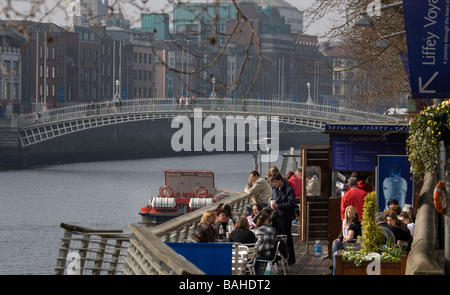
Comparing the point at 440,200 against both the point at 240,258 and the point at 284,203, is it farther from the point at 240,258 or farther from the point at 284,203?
the point at 284,203

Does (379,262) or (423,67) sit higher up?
(423,67)

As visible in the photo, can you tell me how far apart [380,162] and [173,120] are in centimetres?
6735

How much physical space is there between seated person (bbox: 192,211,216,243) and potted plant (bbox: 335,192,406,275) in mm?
1295

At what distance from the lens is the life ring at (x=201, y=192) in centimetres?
3532

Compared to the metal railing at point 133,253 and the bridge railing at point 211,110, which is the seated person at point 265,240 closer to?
the metal railing at point 133,253

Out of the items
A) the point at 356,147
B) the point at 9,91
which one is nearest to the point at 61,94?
the point at 9,91

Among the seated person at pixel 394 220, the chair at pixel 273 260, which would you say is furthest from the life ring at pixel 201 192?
the seated person at pixel 394 220

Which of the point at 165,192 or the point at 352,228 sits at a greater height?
the point at 352,228

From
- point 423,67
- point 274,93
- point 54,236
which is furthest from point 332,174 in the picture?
point 274,93

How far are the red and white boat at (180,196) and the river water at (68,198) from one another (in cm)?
105

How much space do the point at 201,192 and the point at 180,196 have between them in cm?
135

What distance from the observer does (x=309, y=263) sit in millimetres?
11703

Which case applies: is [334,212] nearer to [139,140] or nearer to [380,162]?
[380,162]
